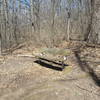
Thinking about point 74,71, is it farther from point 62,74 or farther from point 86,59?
point 86,59

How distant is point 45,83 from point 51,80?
234mm

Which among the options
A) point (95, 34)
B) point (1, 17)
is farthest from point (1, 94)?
point (1, 17)

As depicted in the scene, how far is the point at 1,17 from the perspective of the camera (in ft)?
51.2

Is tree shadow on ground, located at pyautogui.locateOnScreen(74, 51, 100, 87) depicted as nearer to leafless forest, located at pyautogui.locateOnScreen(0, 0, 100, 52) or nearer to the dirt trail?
the dirt trail

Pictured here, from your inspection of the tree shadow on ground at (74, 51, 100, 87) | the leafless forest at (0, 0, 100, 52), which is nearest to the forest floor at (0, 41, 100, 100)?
the tree shadow on ground at (74, 51, 100, 87)

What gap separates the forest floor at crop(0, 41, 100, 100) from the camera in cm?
337

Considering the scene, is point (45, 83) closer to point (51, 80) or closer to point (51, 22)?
point (51, 80)

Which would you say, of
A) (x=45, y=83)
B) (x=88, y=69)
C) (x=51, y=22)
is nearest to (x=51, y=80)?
(x=45, y=83)

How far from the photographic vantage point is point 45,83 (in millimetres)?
3953

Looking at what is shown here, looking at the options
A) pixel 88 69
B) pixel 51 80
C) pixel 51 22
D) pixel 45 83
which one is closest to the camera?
pixel 45 83

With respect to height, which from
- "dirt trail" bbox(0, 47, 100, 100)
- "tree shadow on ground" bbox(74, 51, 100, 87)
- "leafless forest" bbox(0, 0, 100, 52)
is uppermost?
"leafless forest" bbox(0, 0, 100, 52)

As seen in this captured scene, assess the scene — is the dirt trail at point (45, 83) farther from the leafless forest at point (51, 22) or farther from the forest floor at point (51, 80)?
the leafless forest at point (51, 22)

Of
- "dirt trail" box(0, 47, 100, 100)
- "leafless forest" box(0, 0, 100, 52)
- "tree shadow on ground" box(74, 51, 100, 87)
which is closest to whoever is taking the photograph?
"dirt trail" box(0, 47, 100, 100)

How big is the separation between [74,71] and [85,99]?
1.55 meters
